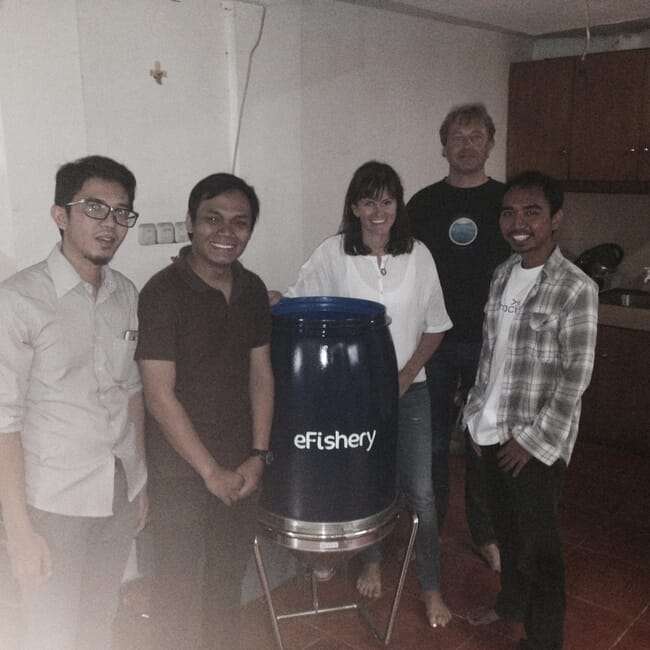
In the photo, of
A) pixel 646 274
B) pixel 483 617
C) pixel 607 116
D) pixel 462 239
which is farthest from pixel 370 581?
pixel 607 116

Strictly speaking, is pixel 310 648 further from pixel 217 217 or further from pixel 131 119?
pixel 131 119

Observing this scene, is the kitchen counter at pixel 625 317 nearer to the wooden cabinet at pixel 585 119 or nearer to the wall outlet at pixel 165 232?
the wooden cabinet at pixel 585 119

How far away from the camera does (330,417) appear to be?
1466mm

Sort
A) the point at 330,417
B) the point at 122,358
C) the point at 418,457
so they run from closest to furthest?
the point at 122,358 < the point at 330,417 < the point at 418,457

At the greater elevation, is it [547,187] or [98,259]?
[547,187]

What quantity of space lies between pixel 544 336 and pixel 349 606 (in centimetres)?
103

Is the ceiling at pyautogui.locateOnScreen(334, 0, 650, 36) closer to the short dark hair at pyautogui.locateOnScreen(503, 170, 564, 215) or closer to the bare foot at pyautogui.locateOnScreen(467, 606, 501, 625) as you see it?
the short dark hair at pyautogui.locateOnScreen(503, 170, 564, 215)

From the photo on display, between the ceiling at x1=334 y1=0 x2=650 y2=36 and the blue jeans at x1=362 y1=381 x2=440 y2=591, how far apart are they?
144cm

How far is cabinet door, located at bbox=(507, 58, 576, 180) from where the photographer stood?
336 cm

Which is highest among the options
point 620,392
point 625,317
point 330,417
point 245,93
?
point 245,93

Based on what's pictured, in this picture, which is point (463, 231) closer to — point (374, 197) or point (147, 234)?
point (374, 197)

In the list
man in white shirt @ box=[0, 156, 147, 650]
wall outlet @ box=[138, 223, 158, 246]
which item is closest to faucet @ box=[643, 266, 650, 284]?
wall outlet @ box=[138, 223, 158, 246]

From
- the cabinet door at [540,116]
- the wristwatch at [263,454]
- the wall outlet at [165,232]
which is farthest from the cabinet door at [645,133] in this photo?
the wristwatch at [263,454]

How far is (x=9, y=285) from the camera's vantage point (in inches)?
47.4
